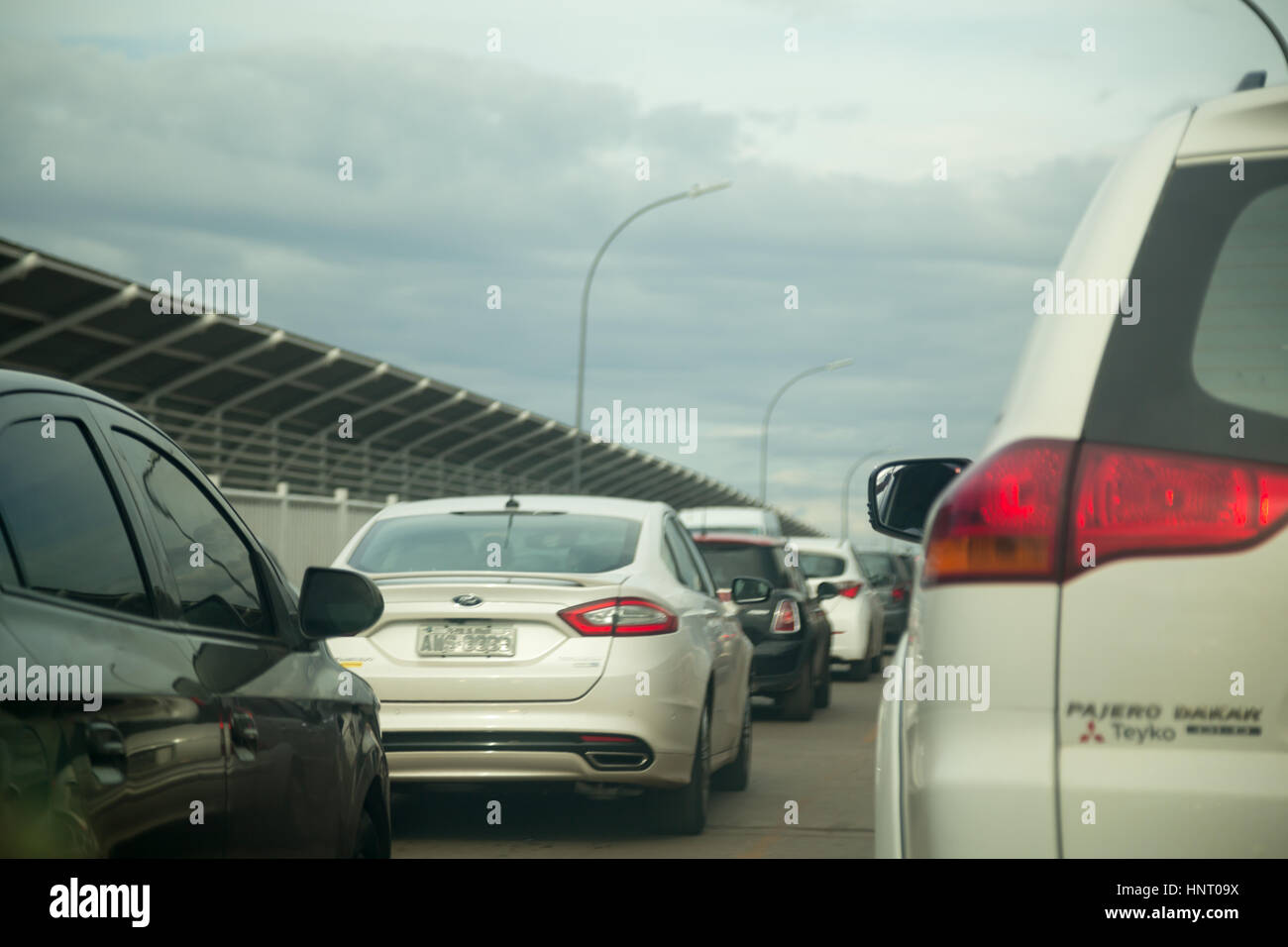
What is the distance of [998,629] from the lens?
2.53 m

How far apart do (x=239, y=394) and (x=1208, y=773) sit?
2452cm

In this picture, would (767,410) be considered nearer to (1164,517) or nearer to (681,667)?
(681,667)

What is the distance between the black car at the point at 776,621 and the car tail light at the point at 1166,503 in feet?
39.6

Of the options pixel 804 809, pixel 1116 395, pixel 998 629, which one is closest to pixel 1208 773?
pixel 998 629

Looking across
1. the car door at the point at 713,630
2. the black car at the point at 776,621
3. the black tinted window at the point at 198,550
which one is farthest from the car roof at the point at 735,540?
the black tinted window at the point at 198,550

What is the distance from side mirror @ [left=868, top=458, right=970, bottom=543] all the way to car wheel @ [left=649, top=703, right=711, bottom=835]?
174 inches

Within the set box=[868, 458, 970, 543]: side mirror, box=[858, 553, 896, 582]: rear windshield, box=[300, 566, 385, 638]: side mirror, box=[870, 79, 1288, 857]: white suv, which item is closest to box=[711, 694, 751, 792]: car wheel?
box=[300, 566, 385, 638]: side mirror

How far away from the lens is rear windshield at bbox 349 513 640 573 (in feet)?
28.3

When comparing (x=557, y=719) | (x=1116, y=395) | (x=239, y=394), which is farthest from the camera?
(x=239, y=394)

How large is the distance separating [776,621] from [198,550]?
11.6 metres

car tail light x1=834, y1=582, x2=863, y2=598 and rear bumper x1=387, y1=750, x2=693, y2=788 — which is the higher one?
car tail light x1=834, y1=582, x2=863, y2=598

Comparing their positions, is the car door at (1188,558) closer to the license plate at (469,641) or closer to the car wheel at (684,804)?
the license plate at (469,641)

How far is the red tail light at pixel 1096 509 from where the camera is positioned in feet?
8.05

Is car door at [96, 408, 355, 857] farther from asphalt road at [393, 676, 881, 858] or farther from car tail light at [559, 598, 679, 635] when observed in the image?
asphalt road at [393, 676, 881, 858]
